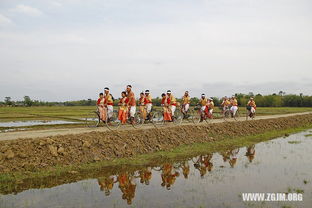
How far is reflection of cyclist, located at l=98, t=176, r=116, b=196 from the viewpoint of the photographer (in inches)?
309

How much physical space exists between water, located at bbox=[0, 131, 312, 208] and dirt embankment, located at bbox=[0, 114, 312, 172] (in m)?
1.75

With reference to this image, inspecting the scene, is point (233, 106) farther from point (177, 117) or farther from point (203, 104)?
point (177, 117)

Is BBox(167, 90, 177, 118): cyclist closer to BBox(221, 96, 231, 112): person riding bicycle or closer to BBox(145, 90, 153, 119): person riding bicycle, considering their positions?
BBox(145, 90, 153, 119): person riding bicycle

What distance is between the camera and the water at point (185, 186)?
22.6 ft

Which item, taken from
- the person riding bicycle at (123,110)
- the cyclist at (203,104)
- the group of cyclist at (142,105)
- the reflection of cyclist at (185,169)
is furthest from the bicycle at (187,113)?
the reflection of cyclist at (185,169)

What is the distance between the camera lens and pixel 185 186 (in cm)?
830

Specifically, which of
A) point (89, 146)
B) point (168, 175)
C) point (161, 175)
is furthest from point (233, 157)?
point (89, 146)

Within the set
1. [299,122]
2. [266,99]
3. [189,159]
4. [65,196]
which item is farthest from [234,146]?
[266,99]

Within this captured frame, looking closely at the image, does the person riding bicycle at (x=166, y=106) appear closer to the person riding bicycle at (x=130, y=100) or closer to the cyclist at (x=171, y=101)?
the cyclist at (x=171, y=101)

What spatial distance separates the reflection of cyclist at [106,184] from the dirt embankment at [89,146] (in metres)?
2.05

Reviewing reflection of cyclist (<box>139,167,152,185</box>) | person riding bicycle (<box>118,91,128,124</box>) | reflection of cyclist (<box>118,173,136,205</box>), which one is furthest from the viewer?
person riding bicycle (<box>118,91,128,124</box>)

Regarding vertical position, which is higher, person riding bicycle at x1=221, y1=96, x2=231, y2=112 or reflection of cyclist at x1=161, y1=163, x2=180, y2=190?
person riding bicycle at x1=221, y1=96, x2=231, y2=112

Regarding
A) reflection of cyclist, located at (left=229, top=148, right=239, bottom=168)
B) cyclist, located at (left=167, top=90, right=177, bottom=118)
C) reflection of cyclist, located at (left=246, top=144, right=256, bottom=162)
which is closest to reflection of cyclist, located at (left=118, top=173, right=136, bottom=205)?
reflection of cyclist, located at (left=229, top=148, right=239, bottom=168)

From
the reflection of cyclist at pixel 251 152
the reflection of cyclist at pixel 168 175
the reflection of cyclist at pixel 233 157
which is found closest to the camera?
the reflection of cyclist at pixel 168 175
